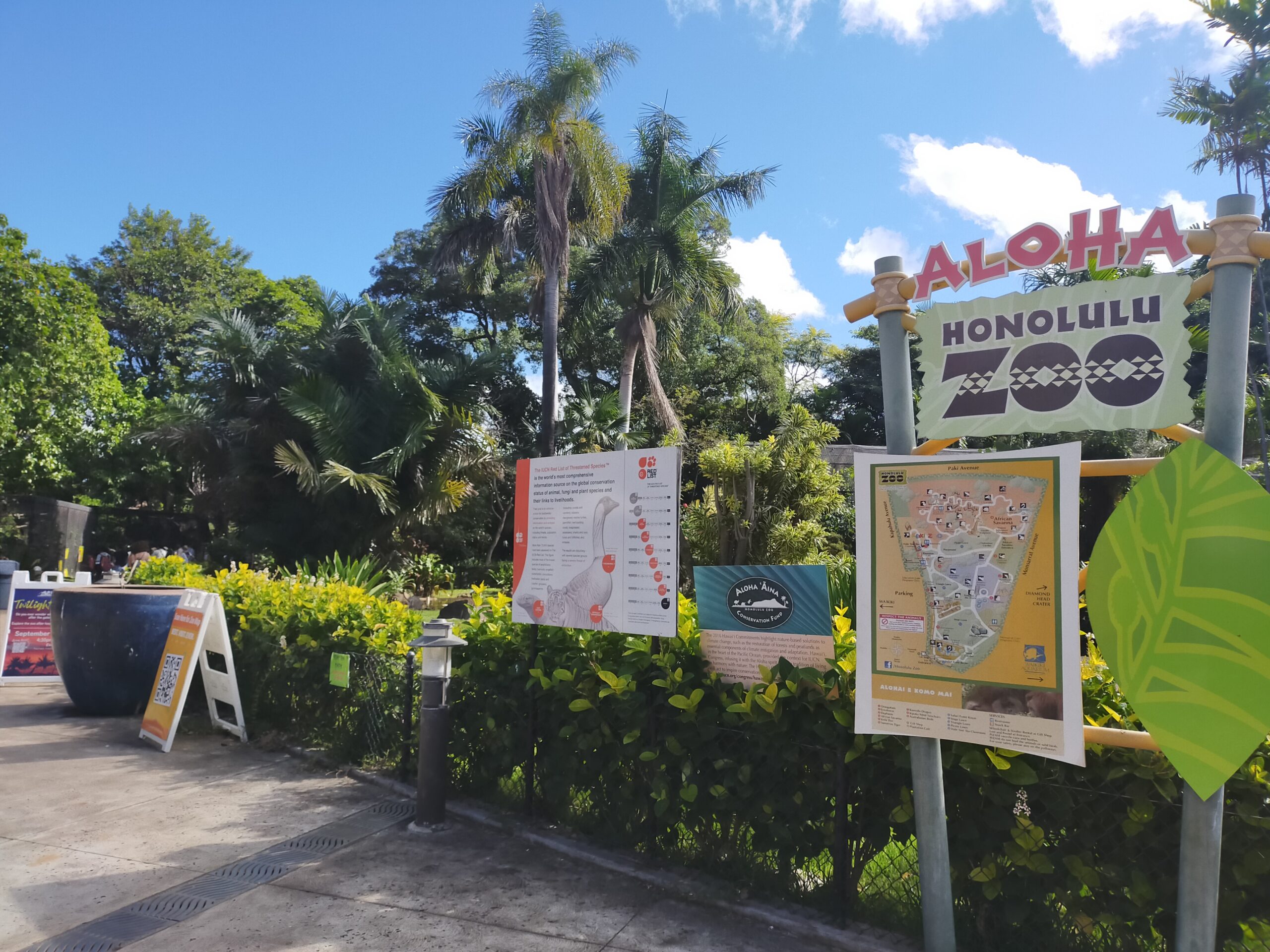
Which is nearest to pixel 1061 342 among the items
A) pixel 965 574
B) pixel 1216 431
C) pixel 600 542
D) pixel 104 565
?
pixel 1216 431

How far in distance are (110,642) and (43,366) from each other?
1960 cm

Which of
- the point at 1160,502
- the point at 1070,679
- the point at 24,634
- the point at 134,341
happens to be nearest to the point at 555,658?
the point at 1070,679

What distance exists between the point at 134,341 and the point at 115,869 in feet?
125

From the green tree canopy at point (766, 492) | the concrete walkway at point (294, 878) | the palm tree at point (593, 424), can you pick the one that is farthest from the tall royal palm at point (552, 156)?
the concrete walkway at point (294, 878)

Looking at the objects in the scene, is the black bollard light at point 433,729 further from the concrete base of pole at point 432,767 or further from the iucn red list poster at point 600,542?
the iucn red list poster at point 600,542

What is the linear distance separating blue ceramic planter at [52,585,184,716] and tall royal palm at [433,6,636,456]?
1166 centimetres

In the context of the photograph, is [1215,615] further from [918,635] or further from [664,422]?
[664,422]

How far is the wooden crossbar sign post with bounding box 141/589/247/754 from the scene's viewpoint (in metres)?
6.64

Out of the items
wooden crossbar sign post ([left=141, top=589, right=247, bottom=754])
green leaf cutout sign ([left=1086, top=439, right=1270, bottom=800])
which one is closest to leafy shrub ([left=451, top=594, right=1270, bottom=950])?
green leaf cutout sign ([left=1086, top=439, right=1270, bottom=800])

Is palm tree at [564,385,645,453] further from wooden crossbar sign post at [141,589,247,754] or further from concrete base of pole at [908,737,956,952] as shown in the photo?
concrete base of pole at [908,737,956,952]

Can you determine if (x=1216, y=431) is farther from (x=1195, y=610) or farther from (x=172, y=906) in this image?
(x=172, y=906)

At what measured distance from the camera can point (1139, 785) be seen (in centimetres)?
308

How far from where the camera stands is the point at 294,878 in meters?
4.18

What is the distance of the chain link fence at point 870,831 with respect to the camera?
120 inches
